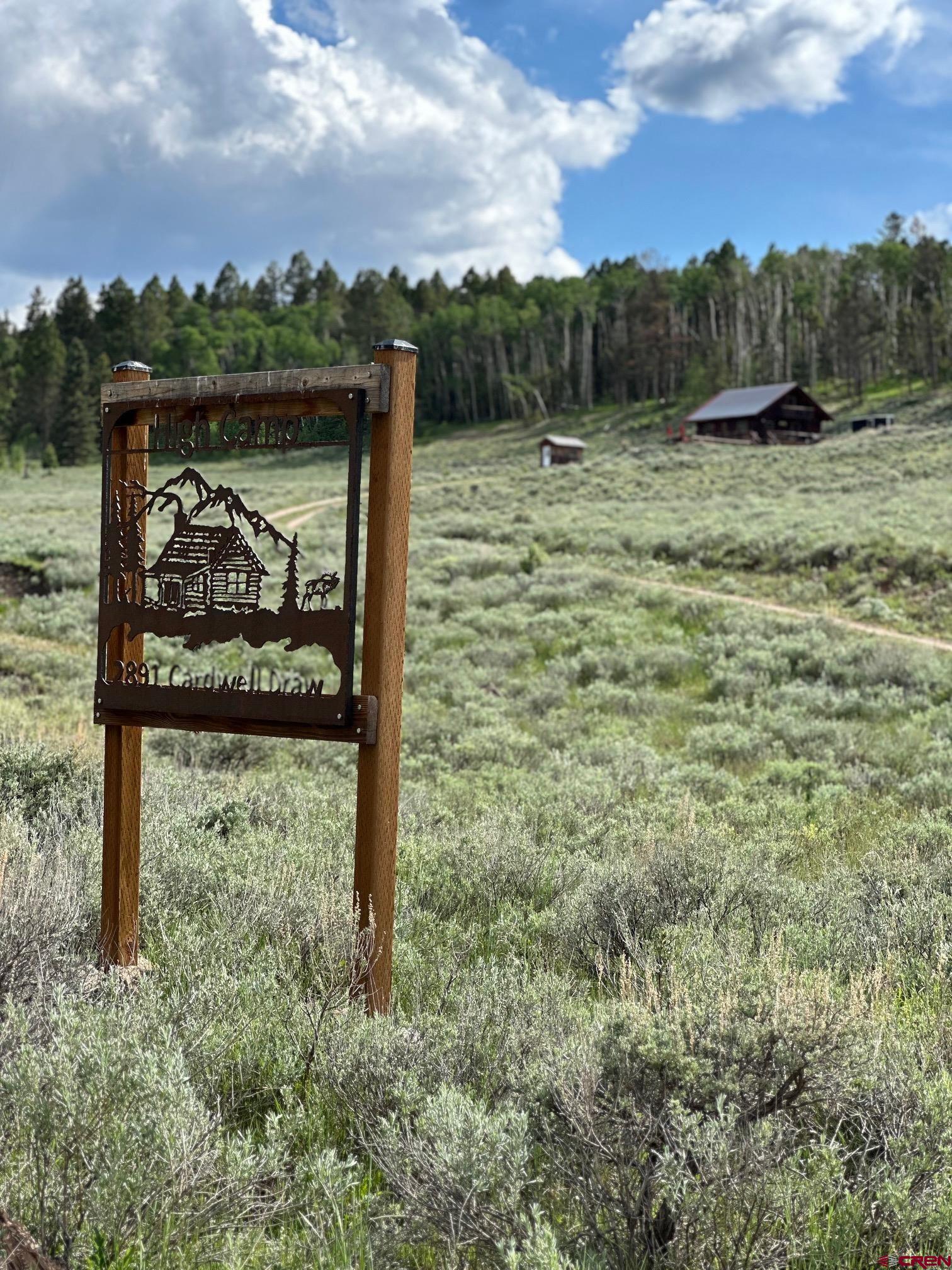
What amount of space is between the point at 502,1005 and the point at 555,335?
288 ft

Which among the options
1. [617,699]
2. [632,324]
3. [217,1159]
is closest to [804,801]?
[617,699]

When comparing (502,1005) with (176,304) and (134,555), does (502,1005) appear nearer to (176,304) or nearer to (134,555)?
(134,555)

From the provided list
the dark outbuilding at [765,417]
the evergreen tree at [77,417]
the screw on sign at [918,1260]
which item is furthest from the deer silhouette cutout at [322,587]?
the evergreen tree at [77,417]

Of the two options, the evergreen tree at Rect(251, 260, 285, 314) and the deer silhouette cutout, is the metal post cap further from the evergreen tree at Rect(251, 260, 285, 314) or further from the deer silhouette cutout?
the evergreen tree at Rect(251, 260, 285, 314)

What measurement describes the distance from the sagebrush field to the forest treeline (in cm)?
6532

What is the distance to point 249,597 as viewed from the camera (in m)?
4.16

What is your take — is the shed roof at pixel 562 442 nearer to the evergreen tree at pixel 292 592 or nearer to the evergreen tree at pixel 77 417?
the evergreen tree at pixel 77 417

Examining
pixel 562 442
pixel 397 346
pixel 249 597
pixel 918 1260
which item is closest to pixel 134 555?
pixel 249 597

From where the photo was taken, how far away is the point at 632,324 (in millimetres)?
81688

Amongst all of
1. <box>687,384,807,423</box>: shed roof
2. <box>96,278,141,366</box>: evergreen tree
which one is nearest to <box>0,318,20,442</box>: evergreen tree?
<box>96,278,141,366</box>: evergreen tree

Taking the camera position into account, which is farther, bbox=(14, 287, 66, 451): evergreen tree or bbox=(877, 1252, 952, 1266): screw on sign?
bbox=(14, 287, 66, 451): evergreen tree

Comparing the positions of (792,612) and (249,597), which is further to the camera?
(792,612)

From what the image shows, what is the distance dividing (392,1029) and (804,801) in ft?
17.7

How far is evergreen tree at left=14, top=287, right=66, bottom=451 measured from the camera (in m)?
75.1
